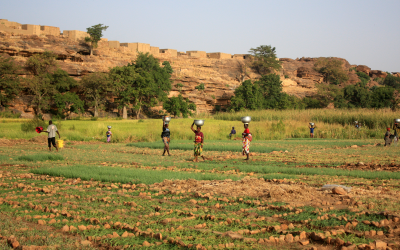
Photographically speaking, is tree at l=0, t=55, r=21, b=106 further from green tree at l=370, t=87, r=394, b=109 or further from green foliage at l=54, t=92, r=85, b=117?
green tree at l=370, t=87, r=394, b=109

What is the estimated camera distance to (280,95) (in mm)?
77500

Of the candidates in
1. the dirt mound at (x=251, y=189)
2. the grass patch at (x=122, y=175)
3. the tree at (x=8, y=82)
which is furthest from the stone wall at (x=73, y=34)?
the dirt mound at (x=251, y=189)

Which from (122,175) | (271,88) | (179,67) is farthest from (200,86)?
(122,175)

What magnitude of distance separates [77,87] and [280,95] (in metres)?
43.6

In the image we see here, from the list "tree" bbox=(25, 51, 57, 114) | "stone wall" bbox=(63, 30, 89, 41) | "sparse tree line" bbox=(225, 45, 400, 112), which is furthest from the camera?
"stone wall" bbox=(63, 30, 89, 41)

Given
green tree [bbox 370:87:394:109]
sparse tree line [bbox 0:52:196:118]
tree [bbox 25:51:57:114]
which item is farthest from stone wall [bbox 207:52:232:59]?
tree [bbox 25:51:57:114]

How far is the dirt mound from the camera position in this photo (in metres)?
6.94

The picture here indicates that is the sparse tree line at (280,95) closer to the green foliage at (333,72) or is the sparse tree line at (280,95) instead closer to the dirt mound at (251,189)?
the green foliage at (333,72)

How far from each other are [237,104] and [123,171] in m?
57.7

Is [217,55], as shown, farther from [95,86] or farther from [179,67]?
[95,86]

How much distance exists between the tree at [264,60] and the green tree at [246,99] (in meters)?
29.5

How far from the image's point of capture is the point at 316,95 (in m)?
82.8

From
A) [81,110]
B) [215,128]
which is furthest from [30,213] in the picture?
[81,110]

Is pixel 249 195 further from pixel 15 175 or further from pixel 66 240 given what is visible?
pixel 15 175
